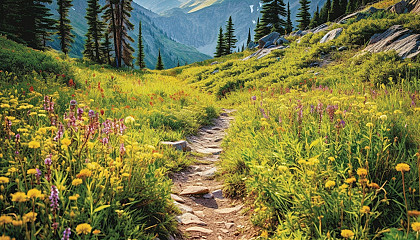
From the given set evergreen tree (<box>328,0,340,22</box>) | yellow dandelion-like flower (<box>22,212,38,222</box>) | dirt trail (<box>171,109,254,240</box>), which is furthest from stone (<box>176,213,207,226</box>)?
evergreen tree (<box>328,0,340,22</box>)

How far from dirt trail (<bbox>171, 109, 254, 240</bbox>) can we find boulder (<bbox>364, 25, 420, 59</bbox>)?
9.00 metres

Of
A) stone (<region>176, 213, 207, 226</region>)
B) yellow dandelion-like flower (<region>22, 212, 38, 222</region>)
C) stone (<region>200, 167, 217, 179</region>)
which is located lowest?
stone (<region>176, 213, 207, 226</region>)

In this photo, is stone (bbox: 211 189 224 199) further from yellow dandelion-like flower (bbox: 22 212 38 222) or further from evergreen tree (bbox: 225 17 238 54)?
evergreen tree (bbox: 225 17 238 54)

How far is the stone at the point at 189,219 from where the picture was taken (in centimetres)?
327

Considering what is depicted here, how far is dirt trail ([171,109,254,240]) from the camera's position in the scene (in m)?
3.13

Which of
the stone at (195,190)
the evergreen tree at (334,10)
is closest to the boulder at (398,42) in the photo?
the stone at (195,190)

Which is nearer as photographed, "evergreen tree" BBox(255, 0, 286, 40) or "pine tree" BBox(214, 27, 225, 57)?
"evergreen tree" BBox(255, 0, 286, 40)

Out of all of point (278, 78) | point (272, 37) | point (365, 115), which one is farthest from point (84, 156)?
point (272, 37)

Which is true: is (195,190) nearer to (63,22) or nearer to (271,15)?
(63,22)

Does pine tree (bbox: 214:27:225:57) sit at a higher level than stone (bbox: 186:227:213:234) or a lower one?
higher

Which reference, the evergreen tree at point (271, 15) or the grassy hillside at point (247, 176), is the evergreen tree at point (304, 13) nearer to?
the evergreen tree at point (271, 15)

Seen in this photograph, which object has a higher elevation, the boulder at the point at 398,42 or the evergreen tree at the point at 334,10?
the evergreen tree at the point at 334,10

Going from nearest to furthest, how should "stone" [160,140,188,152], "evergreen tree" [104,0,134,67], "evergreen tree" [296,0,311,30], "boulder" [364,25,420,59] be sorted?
"stone" [160,140,188,152], "boulder" [364,25,420,59], "evergreen tree" [104,0,134,67], "evergreen tree" [296,0,311,30]

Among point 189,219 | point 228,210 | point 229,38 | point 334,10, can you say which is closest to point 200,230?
point 189,219
